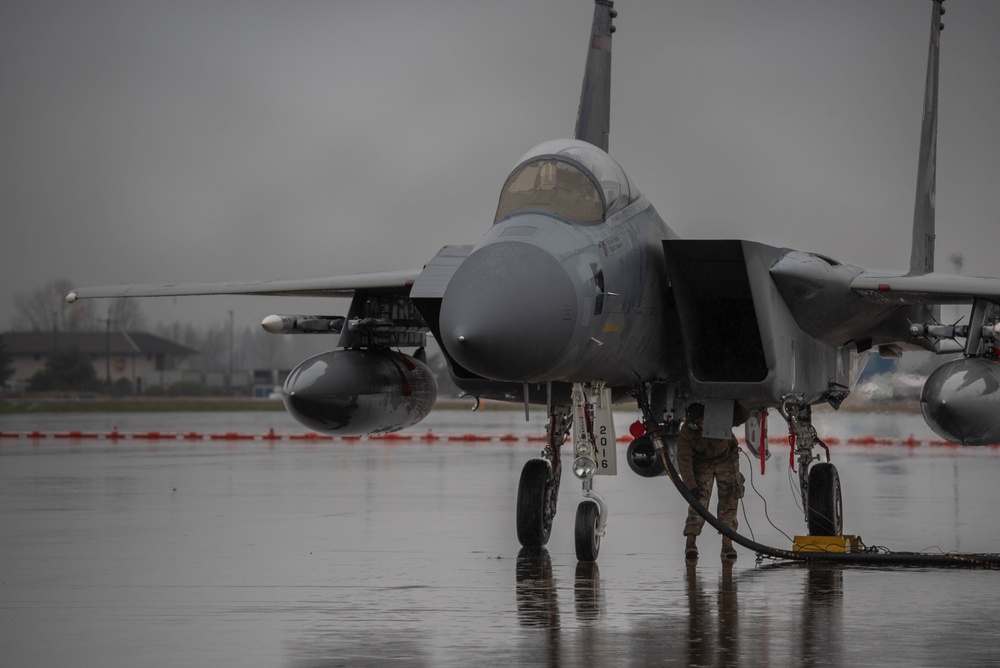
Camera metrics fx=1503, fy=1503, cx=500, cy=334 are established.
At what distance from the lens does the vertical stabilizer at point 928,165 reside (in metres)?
14.7

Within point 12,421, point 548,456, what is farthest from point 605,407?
point 12,421

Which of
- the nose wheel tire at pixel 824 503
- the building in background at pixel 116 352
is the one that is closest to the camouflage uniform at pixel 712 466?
the nose wheel tire at pixel 824 503

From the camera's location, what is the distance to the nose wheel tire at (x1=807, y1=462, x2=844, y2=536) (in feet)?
39.2

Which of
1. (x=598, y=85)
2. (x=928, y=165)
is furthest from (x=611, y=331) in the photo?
(x=928, y=165)

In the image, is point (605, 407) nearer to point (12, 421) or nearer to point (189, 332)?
point (12, 421)

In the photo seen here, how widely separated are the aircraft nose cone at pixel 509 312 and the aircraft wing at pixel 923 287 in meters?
2.92

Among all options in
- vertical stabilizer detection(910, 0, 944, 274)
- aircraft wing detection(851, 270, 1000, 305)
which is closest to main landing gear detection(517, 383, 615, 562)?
aircraft wing detection(851, 270, 1000, 305)

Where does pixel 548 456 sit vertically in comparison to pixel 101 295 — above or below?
below

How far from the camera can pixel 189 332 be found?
117 m

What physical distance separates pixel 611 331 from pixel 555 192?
952 mm

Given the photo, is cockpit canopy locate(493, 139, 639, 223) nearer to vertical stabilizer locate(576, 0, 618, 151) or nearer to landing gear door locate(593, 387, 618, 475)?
landing gear door locate(593, 387, 618, 475)

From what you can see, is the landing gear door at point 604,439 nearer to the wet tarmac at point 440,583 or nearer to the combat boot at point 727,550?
the wet tarmac at point 440,583

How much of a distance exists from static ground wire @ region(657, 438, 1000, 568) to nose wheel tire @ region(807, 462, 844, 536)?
1613 mm

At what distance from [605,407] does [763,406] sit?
1.55 m
